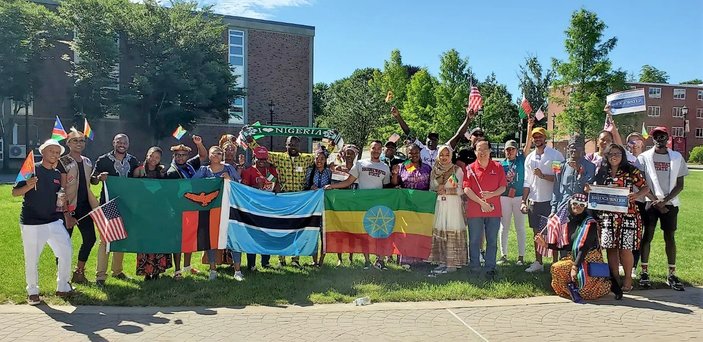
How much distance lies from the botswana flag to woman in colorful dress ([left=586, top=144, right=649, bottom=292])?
153 inches

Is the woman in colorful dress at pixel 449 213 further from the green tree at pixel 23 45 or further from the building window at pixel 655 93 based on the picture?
the building window at pixel 655 93

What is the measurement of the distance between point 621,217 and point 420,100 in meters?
41.2

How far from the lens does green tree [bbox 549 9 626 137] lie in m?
34.9

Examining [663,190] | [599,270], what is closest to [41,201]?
[599,270]

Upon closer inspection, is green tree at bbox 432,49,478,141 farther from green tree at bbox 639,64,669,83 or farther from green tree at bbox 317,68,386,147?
green tree at bbox 639,64,669,83

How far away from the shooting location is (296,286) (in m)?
7.10

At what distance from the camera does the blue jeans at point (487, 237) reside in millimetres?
7594

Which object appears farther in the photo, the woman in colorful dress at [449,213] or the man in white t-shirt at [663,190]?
the woman in colorful dress at [449,213]

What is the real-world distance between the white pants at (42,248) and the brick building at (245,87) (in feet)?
104

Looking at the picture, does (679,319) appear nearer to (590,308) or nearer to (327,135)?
(590,308)

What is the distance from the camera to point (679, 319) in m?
5.93

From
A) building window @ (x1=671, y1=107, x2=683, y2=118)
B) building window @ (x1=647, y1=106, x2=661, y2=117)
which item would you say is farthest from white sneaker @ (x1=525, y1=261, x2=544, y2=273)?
building window @ (x1=671, y1=107, x2=683, y2=118)

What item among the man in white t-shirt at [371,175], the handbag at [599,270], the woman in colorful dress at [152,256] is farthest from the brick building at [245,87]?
the handbag at [599,270]

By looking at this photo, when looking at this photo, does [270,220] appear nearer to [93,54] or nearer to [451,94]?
[93,54]
